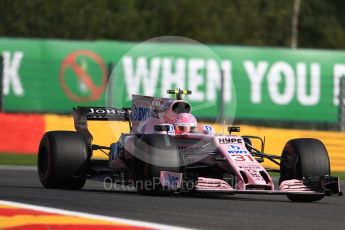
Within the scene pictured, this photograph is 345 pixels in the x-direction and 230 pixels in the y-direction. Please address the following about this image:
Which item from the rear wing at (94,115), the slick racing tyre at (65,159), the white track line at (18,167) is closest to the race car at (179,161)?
the slick racing tyre at (65,159)

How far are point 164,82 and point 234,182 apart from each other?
14.2m

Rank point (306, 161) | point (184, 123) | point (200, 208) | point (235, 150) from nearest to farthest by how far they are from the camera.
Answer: point (200, 208) → point (235, 150) → point (306, 161) → point (184, 123)

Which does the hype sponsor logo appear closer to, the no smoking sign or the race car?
the race car

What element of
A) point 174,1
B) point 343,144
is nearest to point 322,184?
point 343,144

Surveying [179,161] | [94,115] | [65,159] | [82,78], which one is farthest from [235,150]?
[82,78]

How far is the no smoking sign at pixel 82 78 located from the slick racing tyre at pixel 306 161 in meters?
13.1

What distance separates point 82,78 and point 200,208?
15874 mm

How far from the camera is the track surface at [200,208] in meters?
11.0

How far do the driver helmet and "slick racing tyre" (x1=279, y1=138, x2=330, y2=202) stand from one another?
1.31 metres

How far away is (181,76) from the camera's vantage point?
27812 mm

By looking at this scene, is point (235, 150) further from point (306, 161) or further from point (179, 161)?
point (306, 161)

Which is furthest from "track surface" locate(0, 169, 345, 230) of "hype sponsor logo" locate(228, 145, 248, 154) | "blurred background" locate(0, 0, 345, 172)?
"blurred background" locate(0, 0, 345, 172)

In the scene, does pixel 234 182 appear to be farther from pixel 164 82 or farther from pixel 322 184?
pixel 164 82

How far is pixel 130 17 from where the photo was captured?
45594 millimetres
